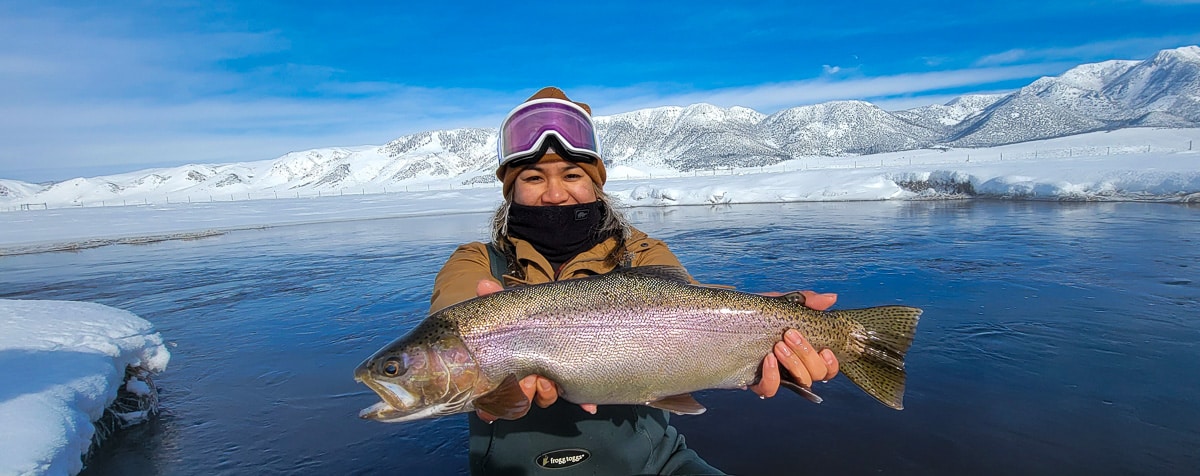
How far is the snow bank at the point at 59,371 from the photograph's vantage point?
11.6 ft

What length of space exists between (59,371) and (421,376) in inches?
184

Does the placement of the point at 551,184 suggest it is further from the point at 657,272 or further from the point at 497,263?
the point at 657,272

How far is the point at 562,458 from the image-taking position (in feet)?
9.12

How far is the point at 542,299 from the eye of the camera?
7.89ft

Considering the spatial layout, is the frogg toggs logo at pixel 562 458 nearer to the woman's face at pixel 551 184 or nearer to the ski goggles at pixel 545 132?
the woman's face at pixel 551 184

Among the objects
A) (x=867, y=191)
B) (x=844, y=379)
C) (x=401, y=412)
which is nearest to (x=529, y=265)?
(x=401, y=412)

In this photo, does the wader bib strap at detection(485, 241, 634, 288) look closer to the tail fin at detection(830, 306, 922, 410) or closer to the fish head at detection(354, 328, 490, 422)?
the fish head at detection(354, 328, 490, 422)

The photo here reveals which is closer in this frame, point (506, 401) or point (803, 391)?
point (506, 401)

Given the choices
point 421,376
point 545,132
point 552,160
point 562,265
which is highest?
point 545,132

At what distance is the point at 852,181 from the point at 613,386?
33887mm

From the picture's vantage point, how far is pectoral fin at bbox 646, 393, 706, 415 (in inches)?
94.0

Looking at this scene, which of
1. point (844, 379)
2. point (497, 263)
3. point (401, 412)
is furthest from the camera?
point (844, 379)

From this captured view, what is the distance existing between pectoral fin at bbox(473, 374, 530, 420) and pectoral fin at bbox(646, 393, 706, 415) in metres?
0.61

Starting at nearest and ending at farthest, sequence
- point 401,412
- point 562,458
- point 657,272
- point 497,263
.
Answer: point 401,412
point 657,272
point 562,458
point 497,263
